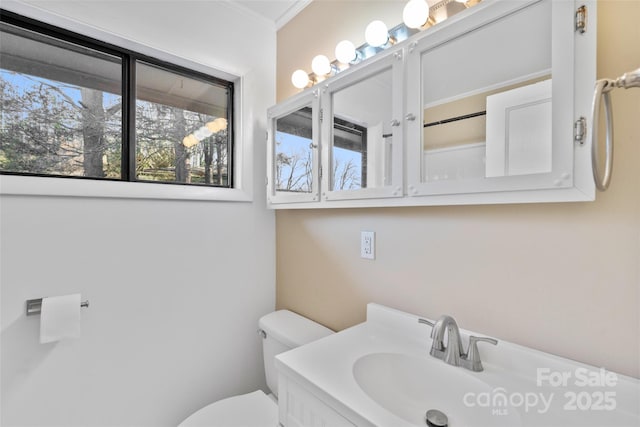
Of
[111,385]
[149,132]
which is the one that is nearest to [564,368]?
[111,385]

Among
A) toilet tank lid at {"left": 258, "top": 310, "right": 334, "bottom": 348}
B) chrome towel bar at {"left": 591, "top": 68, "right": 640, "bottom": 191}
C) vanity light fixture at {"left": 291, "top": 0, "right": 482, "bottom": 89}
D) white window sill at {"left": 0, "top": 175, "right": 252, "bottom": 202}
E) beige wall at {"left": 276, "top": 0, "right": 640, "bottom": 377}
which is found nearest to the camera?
chrome towel bar at {"left": 591, "top": 68, "right": 640, "bottom": 191}

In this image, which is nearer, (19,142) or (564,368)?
(564,368)

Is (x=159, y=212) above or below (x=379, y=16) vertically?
below

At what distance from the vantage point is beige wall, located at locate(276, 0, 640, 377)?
2.29 ft

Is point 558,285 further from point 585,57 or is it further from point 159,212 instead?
point 159,212

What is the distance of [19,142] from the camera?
1154 millimetres

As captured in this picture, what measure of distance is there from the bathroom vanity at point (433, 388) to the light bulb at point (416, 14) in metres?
1.03

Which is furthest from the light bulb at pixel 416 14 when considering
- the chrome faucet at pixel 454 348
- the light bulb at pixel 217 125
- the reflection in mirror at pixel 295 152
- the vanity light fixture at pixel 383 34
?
the light bulb at pixel 217 125

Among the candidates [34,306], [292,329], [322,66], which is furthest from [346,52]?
[34,306]

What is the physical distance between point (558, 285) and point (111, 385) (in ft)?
5.65

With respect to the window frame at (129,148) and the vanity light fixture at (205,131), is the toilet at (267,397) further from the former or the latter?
the vanity light fixture at (205,131)

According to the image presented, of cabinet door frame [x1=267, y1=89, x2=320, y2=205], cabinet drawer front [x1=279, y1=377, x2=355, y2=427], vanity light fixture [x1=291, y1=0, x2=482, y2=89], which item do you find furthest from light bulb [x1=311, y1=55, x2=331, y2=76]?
cabinet drawer front [x1=279, y1=377, x2=355, y2=427]

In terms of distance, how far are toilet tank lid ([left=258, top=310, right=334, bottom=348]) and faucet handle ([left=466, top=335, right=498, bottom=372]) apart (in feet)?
2.22

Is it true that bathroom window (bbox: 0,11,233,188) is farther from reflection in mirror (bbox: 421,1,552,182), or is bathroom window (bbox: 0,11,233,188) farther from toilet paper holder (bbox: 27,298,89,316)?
reflection in mirror (bbox: 421,1,552,182)
